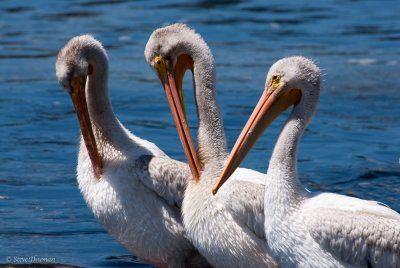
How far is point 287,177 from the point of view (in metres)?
5.82

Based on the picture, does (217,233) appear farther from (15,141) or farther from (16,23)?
(16,23)

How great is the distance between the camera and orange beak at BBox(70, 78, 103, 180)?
6.61m

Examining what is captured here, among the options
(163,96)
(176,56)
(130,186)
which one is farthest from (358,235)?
(163,96)

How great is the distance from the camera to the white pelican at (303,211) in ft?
18.4

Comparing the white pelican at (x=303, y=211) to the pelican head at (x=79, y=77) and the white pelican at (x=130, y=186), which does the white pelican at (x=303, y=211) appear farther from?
the pelican head at (x=79, y=77)

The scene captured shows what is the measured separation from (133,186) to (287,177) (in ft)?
4.04

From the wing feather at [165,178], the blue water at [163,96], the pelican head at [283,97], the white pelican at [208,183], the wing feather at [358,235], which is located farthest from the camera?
the blue water at [163,96]

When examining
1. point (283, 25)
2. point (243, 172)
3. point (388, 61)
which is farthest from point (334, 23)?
point (243, 172)

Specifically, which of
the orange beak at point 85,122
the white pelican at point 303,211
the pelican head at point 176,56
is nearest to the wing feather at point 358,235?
the white pelican at point 303,211

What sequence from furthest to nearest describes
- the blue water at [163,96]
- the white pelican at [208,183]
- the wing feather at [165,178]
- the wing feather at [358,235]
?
the blue water at [163,96]
the wing feather at [165,178]
the white pelican at [208,183]
the wing feather at [358,235]

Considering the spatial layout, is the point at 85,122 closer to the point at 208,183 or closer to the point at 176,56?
the point at 176,56

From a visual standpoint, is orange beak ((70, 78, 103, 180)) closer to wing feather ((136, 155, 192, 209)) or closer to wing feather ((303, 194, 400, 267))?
wing feather ((136, 155, 192, 209))

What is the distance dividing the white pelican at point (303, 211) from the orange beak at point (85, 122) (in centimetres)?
103

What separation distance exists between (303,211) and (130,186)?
1.34 m
